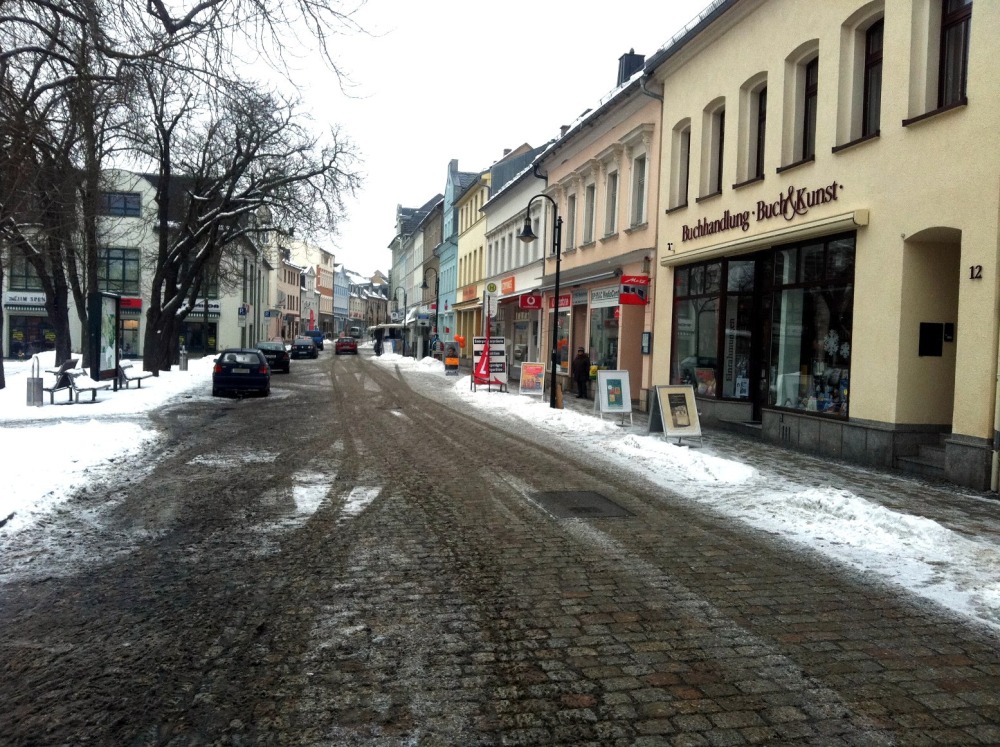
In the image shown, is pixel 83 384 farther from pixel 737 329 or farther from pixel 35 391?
pixel 737 329

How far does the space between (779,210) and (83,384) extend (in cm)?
1711

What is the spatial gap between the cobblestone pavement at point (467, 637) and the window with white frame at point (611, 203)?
54.8 feet

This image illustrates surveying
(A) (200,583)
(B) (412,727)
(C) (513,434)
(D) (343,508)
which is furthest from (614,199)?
(B) (412,727)

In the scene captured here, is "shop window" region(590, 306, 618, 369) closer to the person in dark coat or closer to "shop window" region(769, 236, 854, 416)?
the person in dark coat

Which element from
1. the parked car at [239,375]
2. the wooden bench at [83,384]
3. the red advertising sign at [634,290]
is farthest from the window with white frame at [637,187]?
the wooden bench at [83,384]

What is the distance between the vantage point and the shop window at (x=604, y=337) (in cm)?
2330

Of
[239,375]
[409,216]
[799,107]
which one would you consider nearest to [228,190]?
[239,375]

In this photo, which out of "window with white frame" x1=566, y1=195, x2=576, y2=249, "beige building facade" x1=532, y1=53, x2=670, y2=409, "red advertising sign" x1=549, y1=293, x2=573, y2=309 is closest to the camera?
"beige building facade" x1=532, y1=53, x2=670, y2=409

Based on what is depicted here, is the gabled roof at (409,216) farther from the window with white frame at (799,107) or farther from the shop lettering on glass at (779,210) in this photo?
the window with white frame at (799,107)

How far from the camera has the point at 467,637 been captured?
4676mm

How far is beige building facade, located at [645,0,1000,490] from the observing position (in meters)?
10.2

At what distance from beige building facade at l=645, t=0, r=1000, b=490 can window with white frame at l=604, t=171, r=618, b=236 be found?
606 cm

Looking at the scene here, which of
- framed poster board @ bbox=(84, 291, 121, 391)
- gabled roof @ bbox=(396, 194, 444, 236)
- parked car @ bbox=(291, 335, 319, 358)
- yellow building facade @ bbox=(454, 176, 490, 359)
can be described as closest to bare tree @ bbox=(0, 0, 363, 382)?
framed poster board @ bbox=(84, 291, 121, 391)

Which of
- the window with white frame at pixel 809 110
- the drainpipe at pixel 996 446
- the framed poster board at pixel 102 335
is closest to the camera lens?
the drainpipe at pixel 996 446
